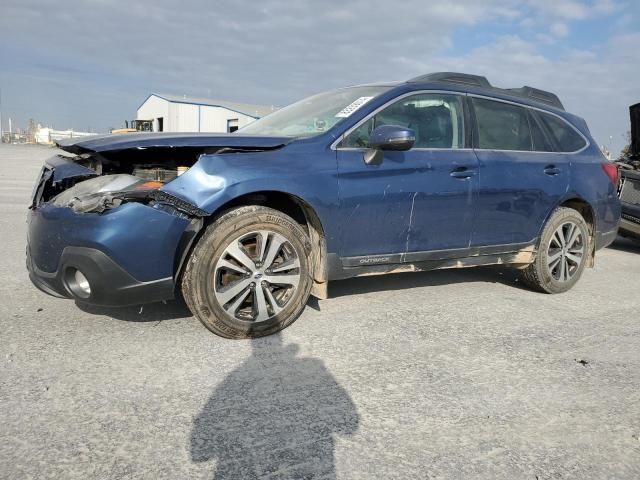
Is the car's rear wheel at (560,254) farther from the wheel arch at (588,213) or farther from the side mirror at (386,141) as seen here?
the side mirror at (386,141)

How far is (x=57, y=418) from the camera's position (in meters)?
2.25

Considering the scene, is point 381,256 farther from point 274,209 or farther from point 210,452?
point 210,452

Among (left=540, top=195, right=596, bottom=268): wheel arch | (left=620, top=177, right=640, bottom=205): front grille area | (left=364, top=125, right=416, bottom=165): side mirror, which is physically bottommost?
(left=540, top=195, right=596, bottom=268): wheel arch

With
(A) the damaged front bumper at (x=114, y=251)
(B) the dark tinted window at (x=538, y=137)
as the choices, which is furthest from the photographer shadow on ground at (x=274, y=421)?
(B) the dark tinted window at (x=538, y=137)

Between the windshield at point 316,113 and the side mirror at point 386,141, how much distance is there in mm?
316

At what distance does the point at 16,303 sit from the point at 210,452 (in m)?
2.40

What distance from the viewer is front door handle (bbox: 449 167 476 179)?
394cm

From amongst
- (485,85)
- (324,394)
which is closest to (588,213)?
(485,85)

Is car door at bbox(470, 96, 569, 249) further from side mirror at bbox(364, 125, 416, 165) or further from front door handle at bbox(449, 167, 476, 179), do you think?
side mirror at bbox(364, 125, 416, 165)

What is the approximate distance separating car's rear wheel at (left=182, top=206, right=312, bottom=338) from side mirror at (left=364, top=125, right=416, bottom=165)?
0.72m

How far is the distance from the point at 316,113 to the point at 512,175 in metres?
1.73

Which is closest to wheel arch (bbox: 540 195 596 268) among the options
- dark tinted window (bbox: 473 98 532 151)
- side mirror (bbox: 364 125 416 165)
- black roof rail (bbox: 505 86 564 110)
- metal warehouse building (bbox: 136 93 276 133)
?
dark tinted window (bbox: 473 98 532 151)

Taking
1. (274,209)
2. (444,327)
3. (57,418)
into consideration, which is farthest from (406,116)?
(57,418)

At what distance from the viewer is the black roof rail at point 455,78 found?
4188mm
